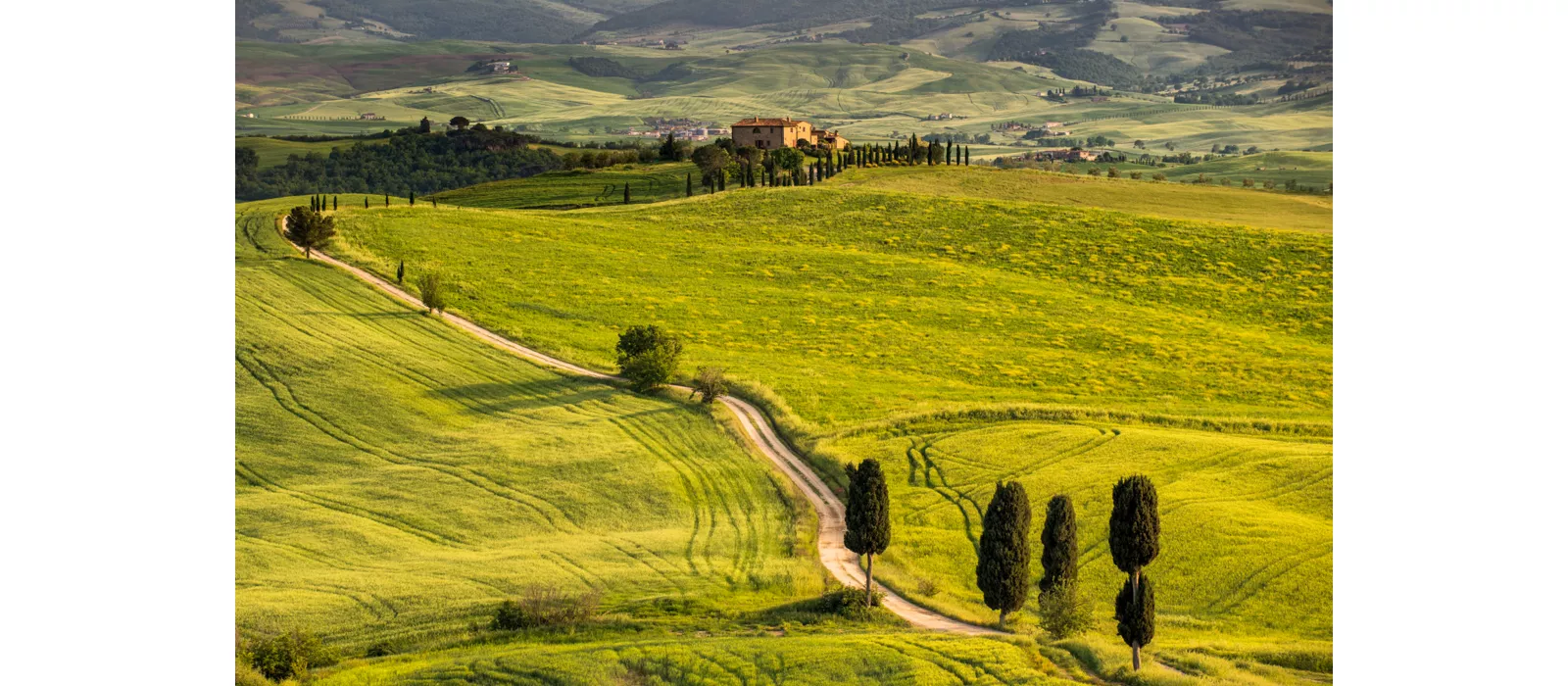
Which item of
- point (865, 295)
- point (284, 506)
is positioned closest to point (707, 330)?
point (865, 295)

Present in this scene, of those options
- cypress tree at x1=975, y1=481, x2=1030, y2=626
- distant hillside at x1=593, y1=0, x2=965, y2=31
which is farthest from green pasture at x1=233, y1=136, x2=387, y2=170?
cypress tree at x1=975, y1=481, x2=1030, y2=626

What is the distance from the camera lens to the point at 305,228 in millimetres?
21141

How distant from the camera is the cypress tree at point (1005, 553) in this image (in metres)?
15.7

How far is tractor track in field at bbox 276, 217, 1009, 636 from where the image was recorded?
1598 centimetres

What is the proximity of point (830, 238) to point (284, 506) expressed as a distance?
12.0 m

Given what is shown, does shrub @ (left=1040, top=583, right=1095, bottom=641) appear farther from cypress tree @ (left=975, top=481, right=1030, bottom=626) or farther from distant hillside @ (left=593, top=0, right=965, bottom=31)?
distant hillside @ (left=593, top=0, right=965, bottom=31)

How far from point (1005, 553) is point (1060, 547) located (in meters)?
0.72

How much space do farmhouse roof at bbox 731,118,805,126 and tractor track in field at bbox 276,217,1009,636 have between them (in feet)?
23.2

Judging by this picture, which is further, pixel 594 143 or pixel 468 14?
pixel 594 143

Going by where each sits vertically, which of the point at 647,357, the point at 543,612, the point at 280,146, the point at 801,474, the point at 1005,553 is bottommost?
the point at 543,612

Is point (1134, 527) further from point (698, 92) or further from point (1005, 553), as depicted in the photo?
point (698, 92)

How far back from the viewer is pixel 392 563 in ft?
54.9

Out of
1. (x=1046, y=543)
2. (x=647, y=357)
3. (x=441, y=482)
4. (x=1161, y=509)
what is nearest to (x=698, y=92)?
(x=647, y=357)
